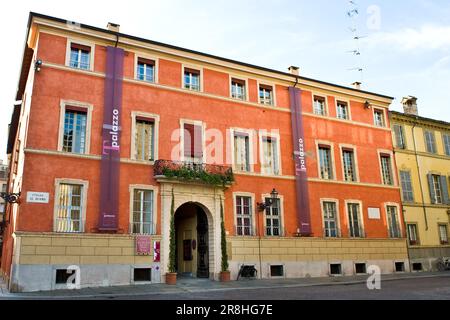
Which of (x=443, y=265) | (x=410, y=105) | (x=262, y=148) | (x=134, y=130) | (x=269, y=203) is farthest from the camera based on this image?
(x=410, y=105)

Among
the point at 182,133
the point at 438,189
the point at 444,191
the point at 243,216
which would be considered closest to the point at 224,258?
the point at 243,216

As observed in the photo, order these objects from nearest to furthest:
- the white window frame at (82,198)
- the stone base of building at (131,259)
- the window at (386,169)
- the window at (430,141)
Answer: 1. the stone base of building at (131,259)
2. the white window frame at (82,198)
3. the window at (386,169)
4. the window at (430,141)

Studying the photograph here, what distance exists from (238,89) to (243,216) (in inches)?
276

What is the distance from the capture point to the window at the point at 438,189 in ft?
94.9

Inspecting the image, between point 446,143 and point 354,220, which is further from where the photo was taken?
point 446,143

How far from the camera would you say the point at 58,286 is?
16.4 metres

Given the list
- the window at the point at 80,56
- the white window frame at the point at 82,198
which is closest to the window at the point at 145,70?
the window at the point at 80,56

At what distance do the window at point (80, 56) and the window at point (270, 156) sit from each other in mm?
9766

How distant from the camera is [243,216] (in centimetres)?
2147

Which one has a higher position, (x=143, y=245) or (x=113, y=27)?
(x=113, y=27)

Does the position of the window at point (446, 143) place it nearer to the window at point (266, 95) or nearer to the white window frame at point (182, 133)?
the window at point (266, 95)

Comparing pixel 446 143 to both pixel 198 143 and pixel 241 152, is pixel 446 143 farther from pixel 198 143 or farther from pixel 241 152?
pixel 198 143

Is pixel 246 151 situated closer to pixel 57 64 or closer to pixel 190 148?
pixel 190 148

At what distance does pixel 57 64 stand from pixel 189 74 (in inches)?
256
